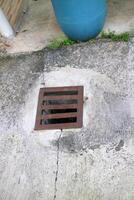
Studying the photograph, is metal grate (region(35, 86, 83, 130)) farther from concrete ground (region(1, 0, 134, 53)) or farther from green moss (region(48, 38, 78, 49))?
concrete ground (region(1, 0, 134, 53))

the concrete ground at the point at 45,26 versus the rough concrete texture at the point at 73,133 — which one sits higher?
the concrete ground at the point at 45,26

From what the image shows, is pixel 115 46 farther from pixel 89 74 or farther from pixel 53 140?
pixel 53 140

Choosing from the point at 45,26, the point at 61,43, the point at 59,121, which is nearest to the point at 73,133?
the point at 59,121

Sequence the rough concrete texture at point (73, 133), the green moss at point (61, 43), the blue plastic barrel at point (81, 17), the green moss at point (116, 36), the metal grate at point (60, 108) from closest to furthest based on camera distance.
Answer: the rough concrete texture at point (73, 133)
the metal grate at point (60, 108)
the blue plastic barrel at point (81, 17)
the green moss at point (116, 36)
the green moss at point (61, 43)

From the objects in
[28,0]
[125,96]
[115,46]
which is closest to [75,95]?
[125,96]

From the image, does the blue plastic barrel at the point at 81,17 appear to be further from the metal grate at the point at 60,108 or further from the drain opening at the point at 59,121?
the drain opening at the point at 59,121

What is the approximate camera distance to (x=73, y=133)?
2.83m

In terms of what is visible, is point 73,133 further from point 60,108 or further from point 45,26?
point 45,26

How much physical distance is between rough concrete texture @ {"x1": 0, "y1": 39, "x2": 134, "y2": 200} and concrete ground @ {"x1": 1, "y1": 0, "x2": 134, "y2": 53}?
25 cm

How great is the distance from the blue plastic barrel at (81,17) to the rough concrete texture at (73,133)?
0.50 feet

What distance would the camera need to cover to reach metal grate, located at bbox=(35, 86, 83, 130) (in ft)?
9.64

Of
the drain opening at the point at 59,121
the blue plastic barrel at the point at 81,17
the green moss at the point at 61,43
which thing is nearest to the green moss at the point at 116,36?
the blue plastic barrel at the point at 81,17

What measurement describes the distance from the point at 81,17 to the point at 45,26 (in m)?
0.80

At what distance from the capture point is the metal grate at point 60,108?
2939mm
